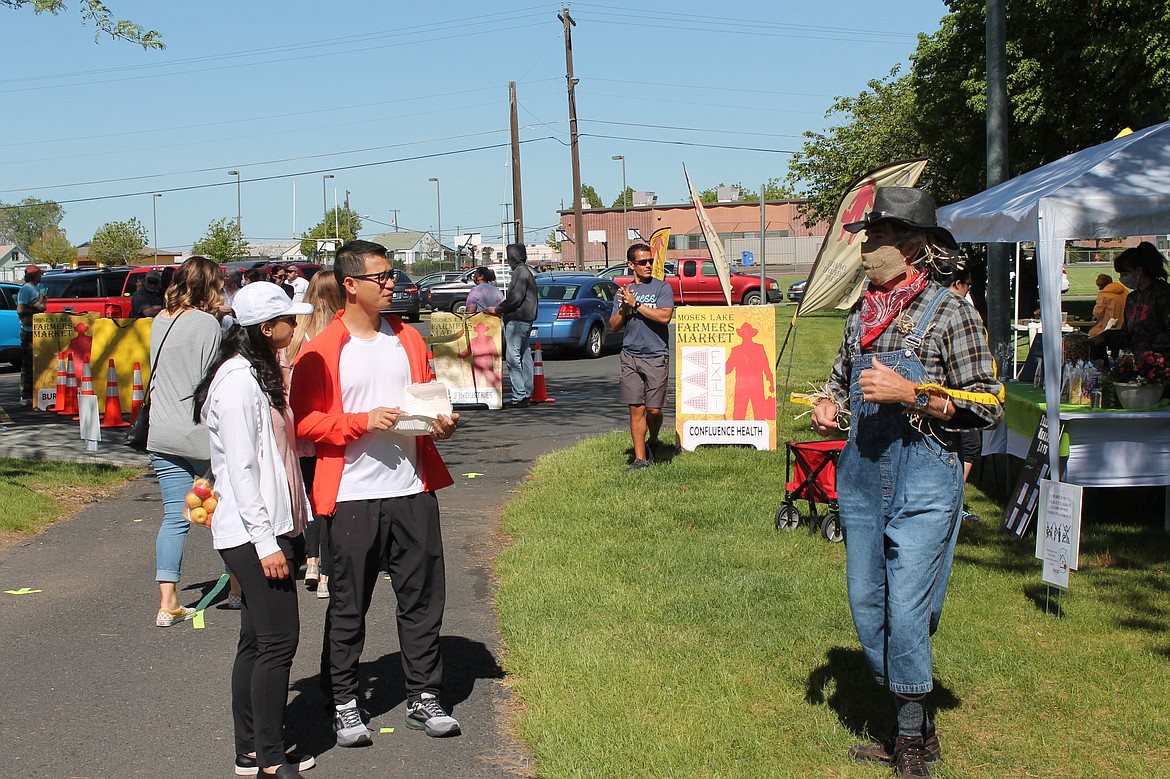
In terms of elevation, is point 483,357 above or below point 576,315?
below

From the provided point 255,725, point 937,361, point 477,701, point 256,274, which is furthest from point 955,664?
point 256,274

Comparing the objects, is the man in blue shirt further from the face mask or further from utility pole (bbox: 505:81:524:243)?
utility pole (bbox: 505:81:524:243)

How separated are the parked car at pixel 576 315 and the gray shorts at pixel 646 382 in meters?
11.1

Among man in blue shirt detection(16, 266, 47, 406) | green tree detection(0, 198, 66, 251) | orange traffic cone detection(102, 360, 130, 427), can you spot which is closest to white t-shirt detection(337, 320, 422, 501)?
orange traffic cone detection(102, 360, 130, 427)

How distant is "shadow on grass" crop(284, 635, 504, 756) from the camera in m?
4.81

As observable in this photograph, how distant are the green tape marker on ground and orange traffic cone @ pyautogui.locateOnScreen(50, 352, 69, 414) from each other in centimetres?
977

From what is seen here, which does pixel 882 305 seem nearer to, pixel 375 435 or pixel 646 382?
pixel 375 435

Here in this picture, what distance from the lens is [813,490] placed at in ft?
26.1

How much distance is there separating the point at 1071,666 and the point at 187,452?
456 centimetres

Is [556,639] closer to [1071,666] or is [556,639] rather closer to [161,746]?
[161,746]

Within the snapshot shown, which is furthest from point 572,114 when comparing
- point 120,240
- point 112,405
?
point 120,240

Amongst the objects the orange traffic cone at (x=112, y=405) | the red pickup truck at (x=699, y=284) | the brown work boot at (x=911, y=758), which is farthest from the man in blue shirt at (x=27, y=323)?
the red pickup truck at (x=699, y=284)

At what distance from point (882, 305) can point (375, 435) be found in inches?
80.4

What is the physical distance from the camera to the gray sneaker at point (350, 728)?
4.62 m
